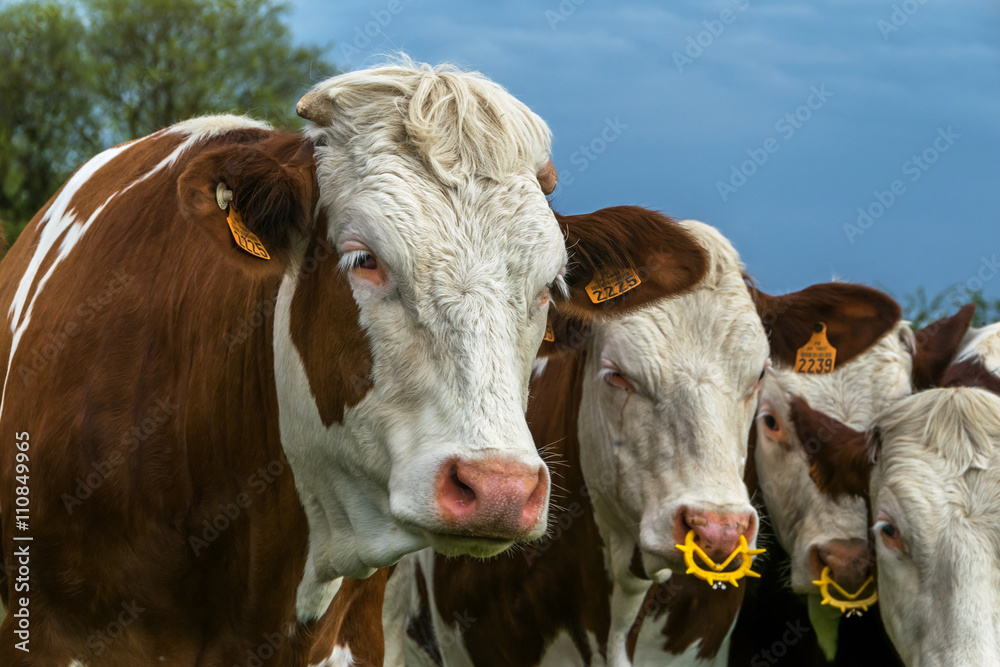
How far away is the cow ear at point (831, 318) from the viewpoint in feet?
16.0

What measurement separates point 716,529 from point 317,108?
78.7 inches

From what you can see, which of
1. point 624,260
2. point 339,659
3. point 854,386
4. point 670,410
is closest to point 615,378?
point 670,410

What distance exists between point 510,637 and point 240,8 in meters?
22.0

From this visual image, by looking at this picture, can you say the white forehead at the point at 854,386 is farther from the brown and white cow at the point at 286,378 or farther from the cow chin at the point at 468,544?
the cow chin at the point at 468,544

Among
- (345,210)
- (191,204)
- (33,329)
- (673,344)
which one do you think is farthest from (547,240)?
(33,329)

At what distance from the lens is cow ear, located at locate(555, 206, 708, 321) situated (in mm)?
3760

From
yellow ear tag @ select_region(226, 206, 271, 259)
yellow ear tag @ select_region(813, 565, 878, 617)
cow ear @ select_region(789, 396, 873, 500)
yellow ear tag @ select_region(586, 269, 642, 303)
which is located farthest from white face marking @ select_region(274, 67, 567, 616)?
yellow ear tag @ select_region(813, 565, 878, 617)

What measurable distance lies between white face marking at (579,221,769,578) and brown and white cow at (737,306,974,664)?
0.61m

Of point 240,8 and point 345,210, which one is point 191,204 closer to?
point 345,210

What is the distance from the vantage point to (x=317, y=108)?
304 cm

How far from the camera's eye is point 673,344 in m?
4.35

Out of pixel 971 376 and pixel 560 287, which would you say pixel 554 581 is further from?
pixel 971 376

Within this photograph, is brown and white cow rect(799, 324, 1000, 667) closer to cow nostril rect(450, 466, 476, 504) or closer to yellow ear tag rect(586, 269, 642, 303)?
yellow ear tag rect(586, 269, 642, 303)

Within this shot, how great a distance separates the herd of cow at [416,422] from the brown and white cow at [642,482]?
0.5 inches
